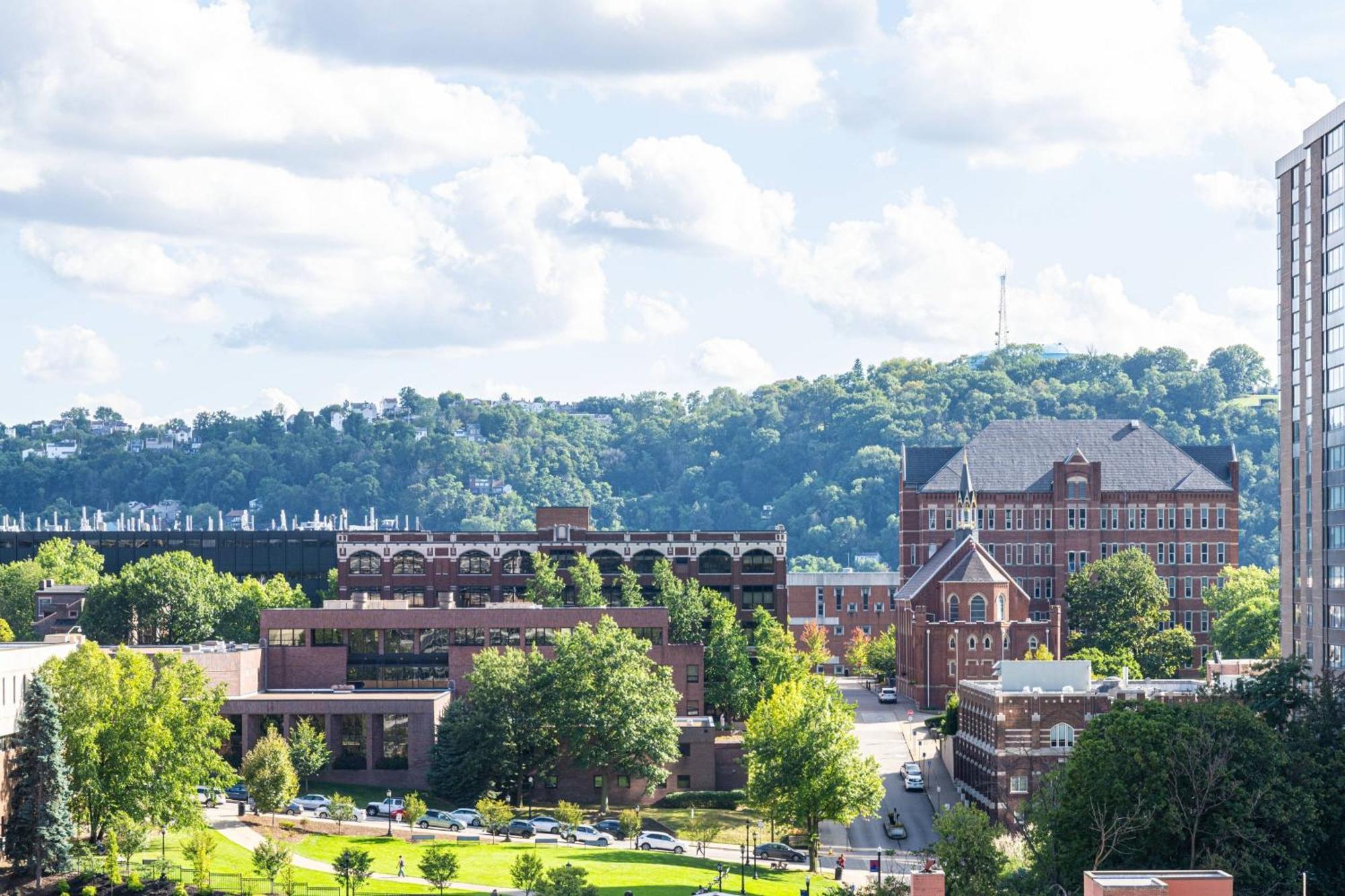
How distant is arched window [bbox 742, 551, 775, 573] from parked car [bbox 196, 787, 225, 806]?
2591 inches

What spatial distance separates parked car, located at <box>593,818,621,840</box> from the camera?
400ft

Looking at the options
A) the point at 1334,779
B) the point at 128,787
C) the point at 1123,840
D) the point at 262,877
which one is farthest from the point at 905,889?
the point at 128,787

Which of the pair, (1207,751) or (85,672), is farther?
(85,672)

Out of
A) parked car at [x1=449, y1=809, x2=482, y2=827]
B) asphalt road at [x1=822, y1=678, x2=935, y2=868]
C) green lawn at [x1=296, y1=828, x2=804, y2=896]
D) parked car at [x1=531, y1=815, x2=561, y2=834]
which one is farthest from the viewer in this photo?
asphalt road at [x1=822, y1=678, x2=935, y2=868]

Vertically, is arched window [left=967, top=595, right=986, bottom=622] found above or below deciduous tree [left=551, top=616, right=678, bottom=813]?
above

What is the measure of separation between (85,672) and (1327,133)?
72208mm

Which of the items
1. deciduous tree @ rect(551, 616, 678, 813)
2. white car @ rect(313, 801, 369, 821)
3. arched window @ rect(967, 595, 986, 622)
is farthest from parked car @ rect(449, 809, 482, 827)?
arched window @ rect(967, 595, 986, 622)

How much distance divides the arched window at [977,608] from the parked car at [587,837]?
7174 cm

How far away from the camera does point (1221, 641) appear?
611ft

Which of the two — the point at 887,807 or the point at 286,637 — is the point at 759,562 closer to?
the point at 887,807

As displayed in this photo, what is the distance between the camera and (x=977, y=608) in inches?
7264

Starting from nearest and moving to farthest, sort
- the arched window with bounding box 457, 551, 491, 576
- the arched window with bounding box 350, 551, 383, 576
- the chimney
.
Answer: the chimney < the arched window with bounding box 457, 551, 491, 576 < the arched window with bounding box 350, 551, 383, 576

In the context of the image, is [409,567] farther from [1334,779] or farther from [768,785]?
A: [1334,779]

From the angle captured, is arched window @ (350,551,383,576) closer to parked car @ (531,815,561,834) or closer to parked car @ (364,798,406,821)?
parked car @ (364,798,406,821)
